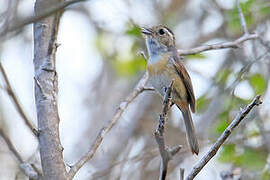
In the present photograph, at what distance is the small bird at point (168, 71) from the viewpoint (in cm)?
471

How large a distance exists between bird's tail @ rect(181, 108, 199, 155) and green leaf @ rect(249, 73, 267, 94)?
0.85 metres

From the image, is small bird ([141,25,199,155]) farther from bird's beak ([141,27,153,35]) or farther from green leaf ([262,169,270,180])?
green leaf ([262,169,270,180])

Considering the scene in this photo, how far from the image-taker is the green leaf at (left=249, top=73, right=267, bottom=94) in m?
5.39

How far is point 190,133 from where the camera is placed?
4.64 meters

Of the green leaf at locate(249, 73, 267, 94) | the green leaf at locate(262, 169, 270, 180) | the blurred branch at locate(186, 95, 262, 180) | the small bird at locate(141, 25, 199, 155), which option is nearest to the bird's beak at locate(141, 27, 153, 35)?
the small bird at locate(141, 25, 199, 155)

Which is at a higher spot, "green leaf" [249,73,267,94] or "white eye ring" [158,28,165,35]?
"white eye ring" [158,28,165,35]

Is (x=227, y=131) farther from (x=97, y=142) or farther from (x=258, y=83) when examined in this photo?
(x=258, y=83)

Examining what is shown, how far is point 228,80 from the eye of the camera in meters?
5.88

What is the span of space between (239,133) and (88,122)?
330cm

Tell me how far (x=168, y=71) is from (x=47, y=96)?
6.37ft

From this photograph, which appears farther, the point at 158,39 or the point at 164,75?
the point at 158,39

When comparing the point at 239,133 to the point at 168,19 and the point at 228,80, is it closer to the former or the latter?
the point at 228,80

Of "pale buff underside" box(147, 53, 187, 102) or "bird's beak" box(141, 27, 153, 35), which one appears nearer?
"pale buff underside" box(147, 53, 187, 102)

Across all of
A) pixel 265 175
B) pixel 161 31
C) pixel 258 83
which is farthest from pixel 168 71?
pixel 265 175
